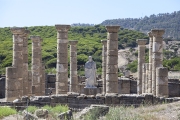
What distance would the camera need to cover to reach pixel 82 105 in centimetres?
1784

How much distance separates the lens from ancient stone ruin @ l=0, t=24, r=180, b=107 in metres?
18.0

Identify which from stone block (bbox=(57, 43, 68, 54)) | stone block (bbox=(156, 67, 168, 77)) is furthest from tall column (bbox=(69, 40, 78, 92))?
stone block (bbox=(156, 67, 168, 77))

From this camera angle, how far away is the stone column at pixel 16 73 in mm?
21266

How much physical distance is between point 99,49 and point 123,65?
21.4 feet

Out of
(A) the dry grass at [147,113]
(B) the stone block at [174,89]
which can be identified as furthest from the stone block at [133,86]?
(A) the dry grass at [147,113]

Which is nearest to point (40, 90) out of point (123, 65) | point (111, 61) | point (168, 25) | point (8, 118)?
point (111, 61)

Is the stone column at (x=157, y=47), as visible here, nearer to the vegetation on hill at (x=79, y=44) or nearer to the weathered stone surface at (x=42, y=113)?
the weathered stone surface at (x=42, y=113)

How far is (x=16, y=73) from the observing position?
2156cm

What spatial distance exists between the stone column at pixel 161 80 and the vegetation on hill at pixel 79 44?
2697 cm

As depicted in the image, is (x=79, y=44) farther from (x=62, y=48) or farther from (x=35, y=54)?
(x=62, y=48)

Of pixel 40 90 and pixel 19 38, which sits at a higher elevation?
pixel 19 38

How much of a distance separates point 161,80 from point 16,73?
7.07 metres

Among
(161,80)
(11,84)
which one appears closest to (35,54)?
(11,84)

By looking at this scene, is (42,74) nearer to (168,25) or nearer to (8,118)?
(8,118)
